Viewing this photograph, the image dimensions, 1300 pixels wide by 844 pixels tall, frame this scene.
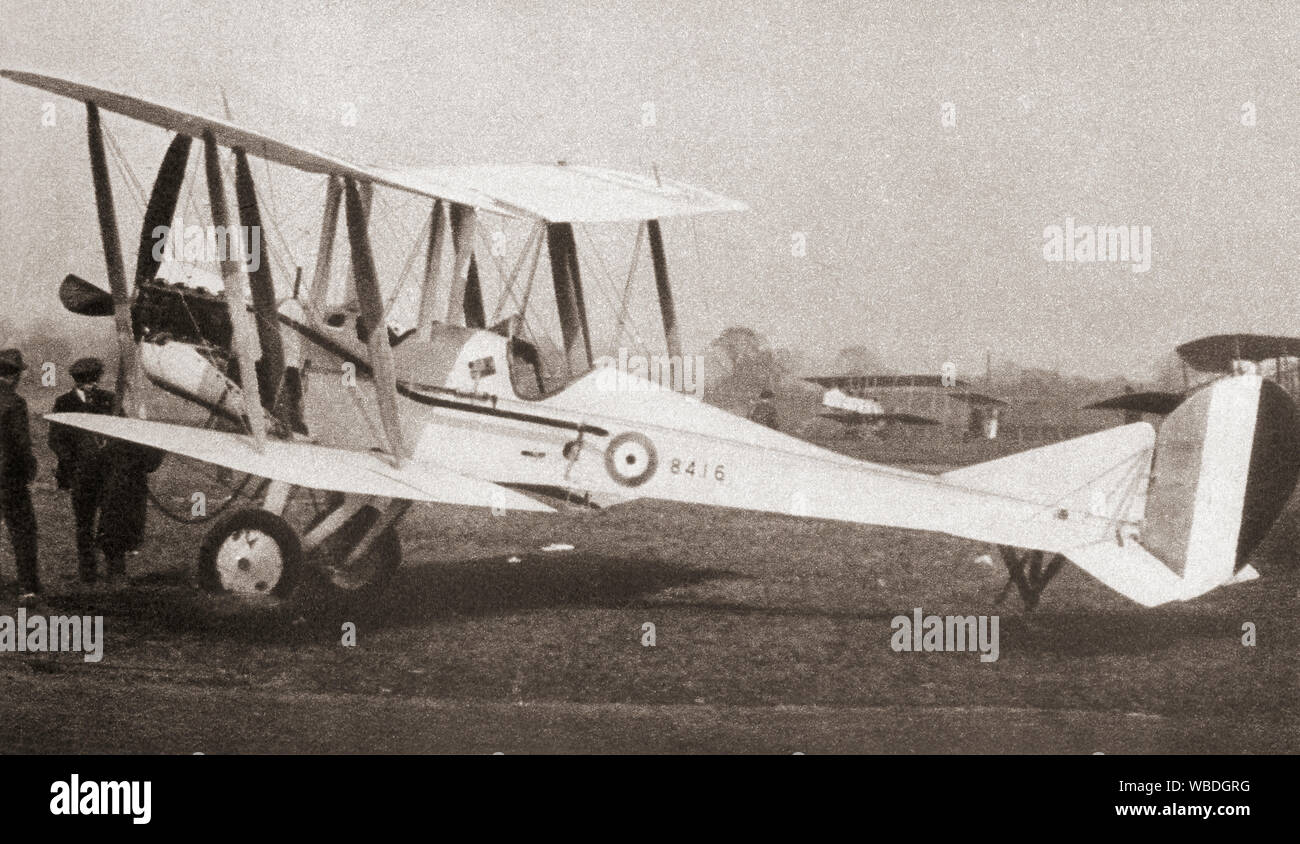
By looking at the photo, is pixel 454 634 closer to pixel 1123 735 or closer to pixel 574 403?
pixel 574 403

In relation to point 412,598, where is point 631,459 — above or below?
above

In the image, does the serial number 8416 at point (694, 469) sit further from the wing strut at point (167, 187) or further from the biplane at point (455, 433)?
the wing strut at point (167, 187)

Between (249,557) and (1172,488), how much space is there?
505 cm

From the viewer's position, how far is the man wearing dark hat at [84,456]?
8.10 metres

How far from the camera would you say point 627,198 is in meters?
8.88

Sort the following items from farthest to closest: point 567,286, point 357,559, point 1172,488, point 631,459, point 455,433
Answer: point 567,286, point 357,559, point 455,433, point 631,459, point 1172,488

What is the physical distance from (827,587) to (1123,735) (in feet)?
11.9

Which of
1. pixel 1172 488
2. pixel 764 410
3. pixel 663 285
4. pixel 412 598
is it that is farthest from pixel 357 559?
pixel 764 410

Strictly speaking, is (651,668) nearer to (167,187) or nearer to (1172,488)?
(1172,488)

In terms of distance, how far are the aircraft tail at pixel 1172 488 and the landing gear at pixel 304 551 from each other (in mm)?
3722

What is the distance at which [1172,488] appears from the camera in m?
6.68

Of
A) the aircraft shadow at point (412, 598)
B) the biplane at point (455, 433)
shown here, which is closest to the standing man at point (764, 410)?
the aircraft shadow at point (412, 598)
